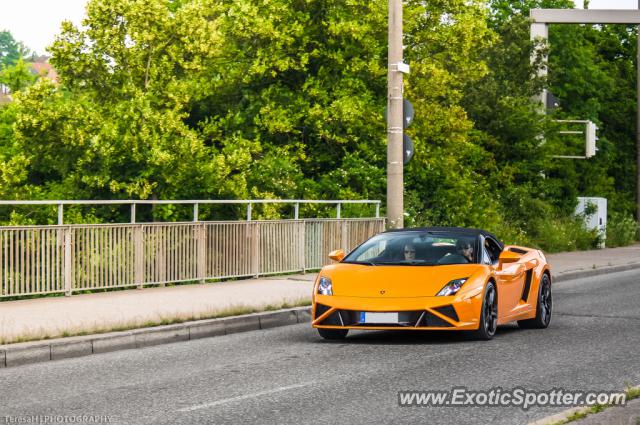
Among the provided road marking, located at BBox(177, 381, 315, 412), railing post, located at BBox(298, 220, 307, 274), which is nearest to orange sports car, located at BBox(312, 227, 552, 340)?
road marking, located at BBox(177, 381, 315, 412)

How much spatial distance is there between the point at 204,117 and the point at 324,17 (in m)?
4.16

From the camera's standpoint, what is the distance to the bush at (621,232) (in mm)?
37438

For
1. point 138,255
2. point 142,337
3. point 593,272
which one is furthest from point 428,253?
point 593,272

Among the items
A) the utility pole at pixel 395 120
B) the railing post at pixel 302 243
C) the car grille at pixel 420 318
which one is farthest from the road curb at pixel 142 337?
the railing post at pixel 302 243

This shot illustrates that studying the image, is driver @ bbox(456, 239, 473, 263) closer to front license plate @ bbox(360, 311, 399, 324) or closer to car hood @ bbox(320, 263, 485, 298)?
car hood @ bbox(320, 263, 485, 298)

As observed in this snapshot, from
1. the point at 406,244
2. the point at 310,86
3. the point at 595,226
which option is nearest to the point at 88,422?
the point at 406,244

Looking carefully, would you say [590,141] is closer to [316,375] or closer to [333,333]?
[333,333]

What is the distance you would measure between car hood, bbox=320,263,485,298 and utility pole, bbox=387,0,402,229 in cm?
684

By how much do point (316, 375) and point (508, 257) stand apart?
378 cm

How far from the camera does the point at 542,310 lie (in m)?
14.4

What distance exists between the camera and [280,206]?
2609 cm

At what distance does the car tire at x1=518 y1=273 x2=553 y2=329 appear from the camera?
14.3m

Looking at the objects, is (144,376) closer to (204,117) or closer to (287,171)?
(287,171)

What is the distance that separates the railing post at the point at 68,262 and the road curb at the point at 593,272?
9.93 metres
